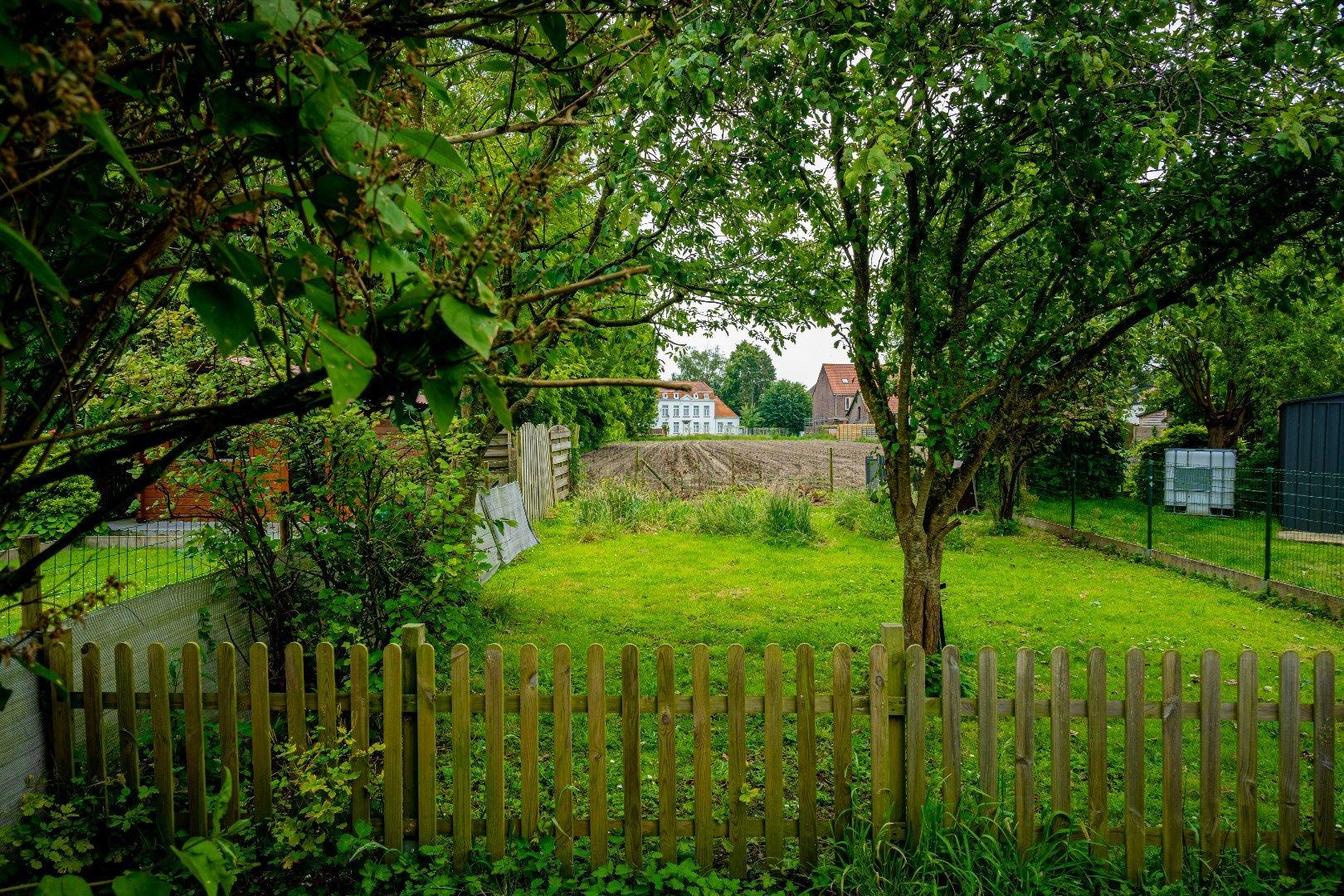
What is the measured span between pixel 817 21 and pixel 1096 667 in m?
3.38

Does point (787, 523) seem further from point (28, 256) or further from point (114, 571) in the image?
point (28, 256)

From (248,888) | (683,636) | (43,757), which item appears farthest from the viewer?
(683,636)

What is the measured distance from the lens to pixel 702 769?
Answer: 11.1 feet

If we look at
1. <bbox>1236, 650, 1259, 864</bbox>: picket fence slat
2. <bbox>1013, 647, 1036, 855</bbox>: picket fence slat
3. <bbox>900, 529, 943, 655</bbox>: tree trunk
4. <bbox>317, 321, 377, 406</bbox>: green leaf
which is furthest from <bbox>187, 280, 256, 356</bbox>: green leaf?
<bbox>900, 529, 943, 655</bbox>: tree trunk

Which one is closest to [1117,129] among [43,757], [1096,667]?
[1096,667]

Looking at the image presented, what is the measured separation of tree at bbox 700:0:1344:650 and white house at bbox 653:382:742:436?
3537 inches

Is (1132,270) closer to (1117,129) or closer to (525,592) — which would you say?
(1117,129)

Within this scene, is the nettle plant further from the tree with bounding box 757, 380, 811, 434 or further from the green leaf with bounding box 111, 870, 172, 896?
the tree with bounding box 757, 380, 811, 434

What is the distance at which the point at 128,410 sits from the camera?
393 cm

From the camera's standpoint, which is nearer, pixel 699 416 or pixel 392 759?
pixel 392 759

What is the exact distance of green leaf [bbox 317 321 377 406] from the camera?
89 cm

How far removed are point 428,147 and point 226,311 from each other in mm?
347

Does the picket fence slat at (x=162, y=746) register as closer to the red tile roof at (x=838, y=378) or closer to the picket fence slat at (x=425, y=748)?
the picket fence slat at (x=425, y=748)

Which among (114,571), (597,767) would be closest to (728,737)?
(597,767)
